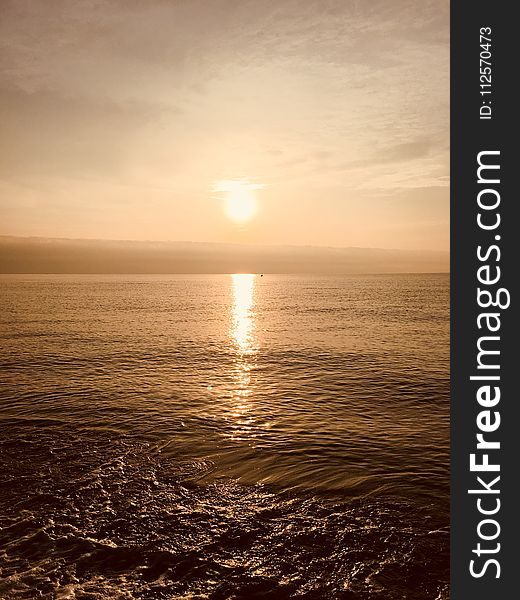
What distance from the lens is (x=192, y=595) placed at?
433 inches

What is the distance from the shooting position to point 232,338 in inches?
2395

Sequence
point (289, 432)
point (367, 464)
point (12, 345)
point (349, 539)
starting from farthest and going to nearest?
point (12, 345) → point (289, 432) → point (367, 464) → point (349, 539)

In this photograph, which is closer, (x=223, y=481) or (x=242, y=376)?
(x=223, y=481)

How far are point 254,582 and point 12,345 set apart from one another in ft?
154

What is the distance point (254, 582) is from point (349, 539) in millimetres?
3416

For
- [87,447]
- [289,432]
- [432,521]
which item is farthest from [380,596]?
[87,447]

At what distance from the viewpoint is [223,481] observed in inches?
690

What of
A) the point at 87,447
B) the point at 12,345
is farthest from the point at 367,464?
the point at 12,345

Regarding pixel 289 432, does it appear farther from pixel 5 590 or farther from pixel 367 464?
pixel 5 590

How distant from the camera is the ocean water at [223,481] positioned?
463 inches

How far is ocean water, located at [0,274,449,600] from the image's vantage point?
1176cm

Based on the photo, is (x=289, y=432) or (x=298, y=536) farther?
(x=289, y=432)

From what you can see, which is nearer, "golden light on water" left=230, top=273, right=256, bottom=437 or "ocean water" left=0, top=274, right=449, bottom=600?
"ocean water" left=0, top=274, right=449, bottom=600

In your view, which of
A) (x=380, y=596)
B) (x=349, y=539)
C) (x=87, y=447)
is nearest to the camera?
(x=380, y=596)
